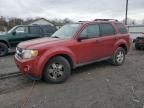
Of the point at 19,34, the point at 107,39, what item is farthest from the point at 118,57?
the point at 19,34

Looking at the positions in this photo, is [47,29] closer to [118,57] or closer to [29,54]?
[118,57]

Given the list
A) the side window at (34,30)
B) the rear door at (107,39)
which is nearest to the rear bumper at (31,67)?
the rear door at (107,39)

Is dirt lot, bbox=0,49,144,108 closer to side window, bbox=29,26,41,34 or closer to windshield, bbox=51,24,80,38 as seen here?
windshield, bbox=51,24,80,38

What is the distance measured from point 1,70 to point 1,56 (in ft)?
11.7

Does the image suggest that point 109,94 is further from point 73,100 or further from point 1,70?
point 1,70

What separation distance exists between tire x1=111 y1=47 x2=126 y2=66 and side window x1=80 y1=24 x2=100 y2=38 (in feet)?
4.34

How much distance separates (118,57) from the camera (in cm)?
765

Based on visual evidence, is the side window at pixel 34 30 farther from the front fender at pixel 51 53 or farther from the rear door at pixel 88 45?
the front fender at pixel 51 53

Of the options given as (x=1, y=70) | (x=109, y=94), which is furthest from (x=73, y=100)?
(x=1, y=70)

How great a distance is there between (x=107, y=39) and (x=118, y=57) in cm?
109

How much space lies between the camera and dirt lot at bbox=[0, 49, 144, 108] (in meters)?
4.26

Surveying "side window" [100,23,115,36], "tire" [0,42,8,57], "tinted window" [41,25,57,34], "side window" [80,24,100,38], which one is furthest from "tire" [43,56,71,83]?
"tinted window" [41,25,57,34]

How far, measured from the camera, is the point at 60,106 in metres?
4.15

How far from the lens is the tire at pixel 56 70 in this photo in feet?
17.9
